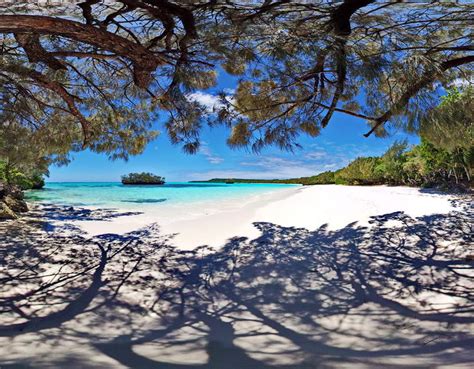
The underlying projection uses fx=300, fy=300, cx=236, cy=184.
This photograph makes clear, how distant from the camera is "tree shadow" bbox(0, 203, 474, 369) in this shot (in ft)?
4.89

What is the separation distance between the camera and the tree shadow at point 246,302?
4.89ft

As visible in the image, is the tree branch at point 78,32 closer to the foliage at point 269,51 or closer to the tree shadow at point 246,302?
the foliage at point 269,51

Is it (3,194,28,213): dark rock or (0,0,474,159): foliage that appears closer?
(0,0,474,159): foliage

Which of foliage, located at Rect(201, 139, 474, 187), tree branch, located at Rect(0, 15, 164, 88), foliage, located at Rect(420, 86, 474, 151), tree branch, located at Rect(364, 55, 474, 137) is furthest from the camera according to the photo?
foliage, located at Rect(201, 139, 474, 187)

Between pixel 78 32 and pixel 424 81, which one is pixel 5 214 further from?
pixel 424 81

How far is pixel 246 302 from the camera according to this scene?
221 centimetres

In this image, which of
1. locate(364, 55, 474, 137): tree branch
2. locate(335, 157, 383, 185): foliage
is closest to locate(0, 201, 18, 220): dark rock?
locate(364, 55, 474, 137): tree branch

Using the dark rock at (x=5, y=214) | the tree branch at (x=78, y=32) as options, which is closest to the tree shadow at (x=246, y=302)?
the dark rock at (x=5, y=214)

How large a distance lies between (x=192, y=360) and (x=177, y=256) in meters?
1.98

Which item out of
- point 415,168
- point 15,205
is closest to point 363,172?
point 415,168

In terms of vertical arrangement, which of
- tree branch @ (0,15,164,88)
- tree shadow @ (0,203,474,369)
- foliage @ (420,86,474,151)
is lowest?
tree shadow @ (0,203,474,369)

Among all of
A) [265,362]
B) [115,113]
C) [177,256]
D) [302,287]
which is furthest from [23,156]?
[265,362]

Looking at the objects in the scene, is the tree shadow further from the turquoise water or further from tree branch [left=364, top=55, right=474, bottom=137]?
the turquoise water

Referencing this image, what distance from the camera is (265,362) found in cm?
141
